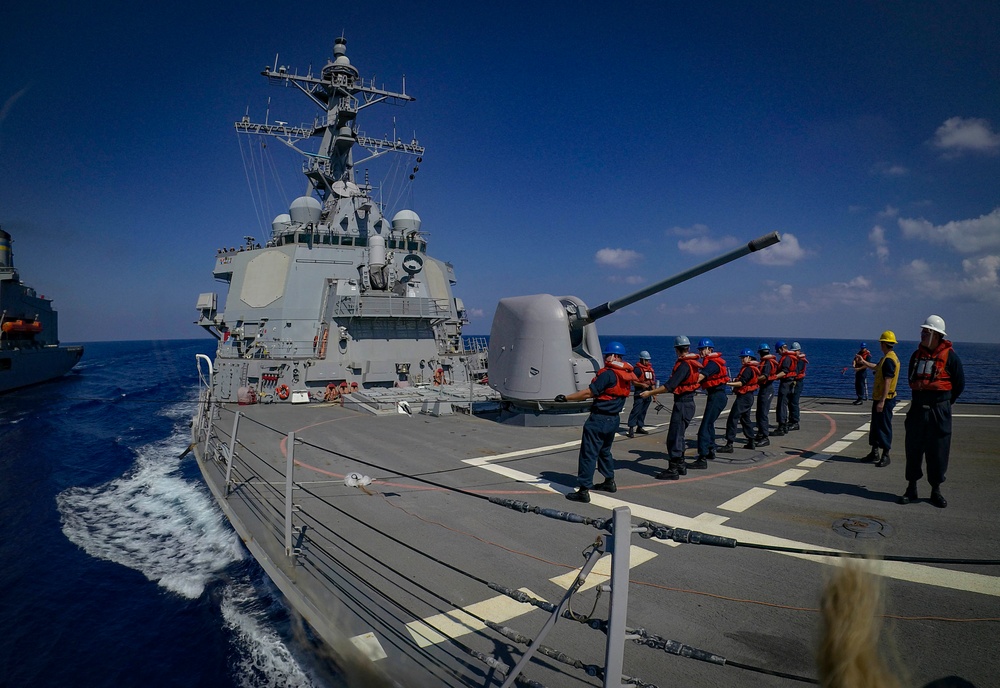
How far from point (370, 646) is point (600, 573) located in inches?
62.4

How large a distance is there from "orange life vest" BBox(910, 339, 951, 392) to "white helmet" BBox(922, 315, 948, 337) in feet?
0.40

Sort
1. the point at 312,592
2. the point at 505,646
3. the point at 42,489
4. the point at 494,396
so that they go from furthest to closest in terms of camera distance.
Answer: the point at 494,396 < the point at 42,489 < the point at 312,592 < the point at 505,646

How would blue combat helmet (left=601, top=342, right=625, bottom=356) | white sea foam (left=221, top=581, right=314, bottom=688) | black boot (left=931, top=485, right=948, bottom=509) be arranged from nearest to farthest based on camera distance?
white sea foam (left=221, top=581, right=314, bottom=688) → black boot (left=931, top=485, right=948, bottom=509) → blue combat helmet (left=601, top=342, right=625, bottom=356)

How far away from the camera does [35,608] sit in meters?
5.11

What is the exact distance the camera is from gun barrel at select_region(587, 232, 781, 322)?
6.22 m

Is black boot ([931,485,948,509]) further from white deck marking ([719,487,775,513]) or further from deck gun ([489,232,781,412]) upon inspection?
deck gun ([489,232,781,412])

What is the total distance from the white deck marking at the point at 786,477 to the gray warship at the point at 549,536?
0.04 metres

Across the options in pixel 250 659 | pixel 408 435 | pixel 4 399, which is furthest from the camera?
pixel 4 399

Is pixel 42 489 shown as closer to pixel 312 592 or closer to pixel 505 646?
pixel 312 592

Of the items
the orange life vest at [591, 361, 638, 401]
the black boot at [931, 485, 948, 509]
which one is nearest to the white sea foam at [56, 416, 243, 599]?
the orange life vest at [591, 361, 638, 401]

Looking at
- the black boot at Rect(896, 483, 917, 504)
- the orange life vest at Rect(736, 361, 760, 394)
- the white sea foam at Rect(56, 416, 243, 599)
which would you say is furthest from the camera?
the orange life vest at Rect(736, 361, 760, 394)

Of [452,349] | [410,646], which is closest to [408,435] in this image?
[410,646]

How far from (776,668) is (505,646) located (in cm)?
132

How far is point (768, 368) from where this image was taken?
317 inches
